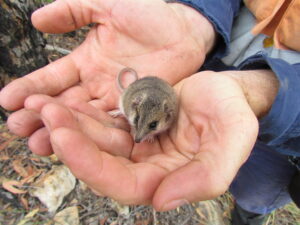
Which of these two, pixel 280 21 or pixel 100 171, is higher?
pixel 280 21

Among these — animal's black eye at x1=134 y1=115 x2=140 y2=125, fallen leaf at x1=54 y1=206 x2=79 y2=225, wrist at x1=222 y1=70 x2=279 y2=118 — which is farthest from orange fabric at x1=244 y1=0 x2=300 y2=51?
fallen leaf at x1=54 y1=206 x2=79 y2=225

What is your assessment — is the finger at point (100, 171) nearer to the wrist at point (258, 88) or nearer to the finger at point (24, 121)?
the finger at point (24, 121)

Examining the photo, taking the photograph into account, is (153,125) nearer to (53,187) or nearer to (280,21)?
(53,187)

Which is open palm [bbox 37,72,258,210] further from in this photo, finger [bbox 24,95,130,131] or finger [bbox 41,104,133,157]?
finger [bbox 24,95,130,131]

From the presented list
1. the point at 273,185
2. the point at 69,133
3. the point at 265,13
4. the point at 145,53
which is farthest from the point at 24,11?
the point at 273,185

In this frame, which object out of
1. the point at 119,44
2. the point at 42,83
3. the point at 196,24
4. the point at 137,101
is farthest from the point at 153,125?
the point at 196,24

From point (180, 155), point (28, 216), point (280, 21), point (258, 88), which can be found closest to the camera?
point (180, 155)

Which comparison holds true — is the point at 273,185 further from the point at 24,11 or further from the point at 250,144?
the point at 24,11
